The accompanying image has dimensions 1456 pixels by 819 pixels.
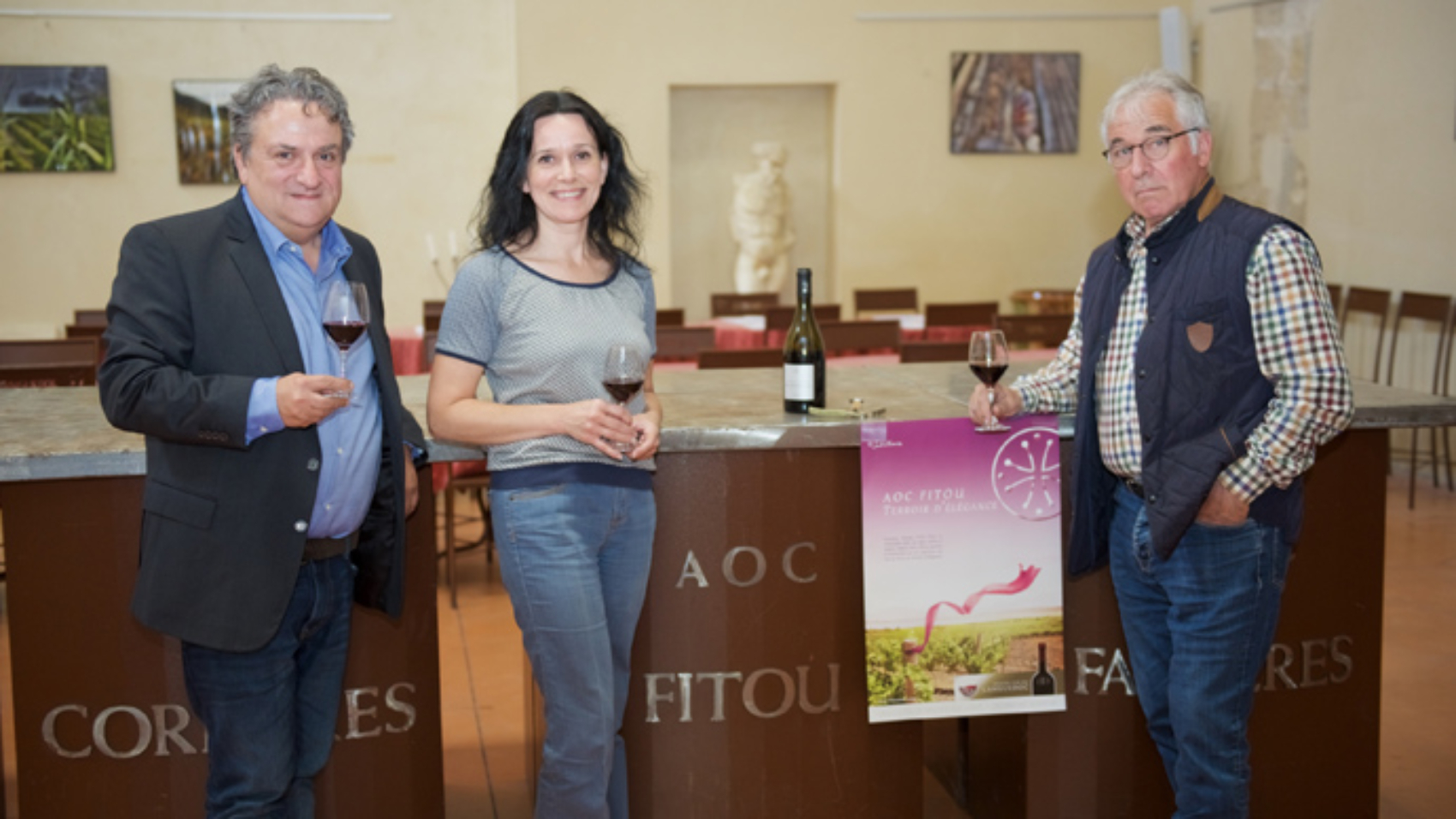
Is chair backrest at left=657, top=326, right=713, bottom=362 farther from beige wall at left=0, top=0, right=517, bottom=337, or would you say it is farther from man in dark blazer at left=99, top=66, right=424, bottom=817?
beige wall at left=0, top=0, right=517, bottom=337

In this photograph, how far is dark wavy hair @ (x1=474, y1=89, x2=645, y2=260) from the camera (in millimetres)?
2477

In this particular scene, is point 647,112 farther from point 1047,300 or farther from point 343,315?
point 343,315

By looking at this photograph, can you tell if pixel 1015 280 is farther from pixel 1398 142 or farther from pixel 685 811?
pixel 685 811

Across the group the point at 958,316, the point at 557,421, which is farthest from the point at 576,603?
the point at 958,316

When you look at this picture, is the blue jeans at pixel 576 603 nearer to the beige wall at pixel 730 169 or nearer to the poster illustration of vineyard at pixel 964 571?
the poster illustration of vineyard at pixel 964 571

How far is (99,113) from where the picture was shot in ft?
35.7

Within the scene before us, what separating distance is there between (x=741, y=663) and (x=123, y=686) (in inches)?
52.0

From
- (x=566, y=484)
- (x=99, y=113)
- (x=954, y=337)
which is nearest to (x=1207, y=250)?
(x=566, y=484)

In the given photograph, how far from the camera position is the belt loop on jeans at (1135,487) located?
266 centimetres

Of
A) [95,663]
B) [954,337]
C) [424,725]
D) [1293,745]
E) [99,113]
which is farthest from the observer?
[99,113]

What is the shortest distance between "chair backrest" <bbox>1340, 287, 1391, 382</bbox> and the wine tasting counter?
565 centimetres

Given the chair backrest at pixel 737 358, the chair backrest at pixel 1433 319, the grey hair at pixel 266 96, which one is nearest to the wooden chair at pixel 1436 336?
the chair backrest at pixel 1433 319

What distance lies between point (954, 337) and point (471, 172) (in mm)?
4958

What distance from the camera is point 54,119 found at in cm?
1082
